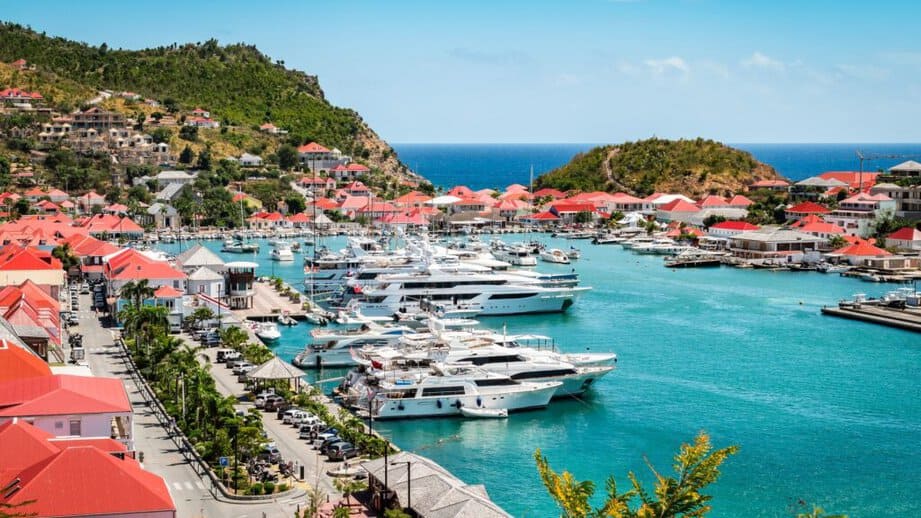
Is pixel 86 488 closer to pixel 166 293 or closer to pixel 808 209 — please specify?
pixel 166 293

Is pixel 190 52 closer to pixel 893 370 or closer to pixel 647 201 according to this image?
pixel 647 201

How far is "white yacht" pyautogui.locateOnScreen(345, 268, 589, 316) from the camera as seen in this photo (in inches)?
2297

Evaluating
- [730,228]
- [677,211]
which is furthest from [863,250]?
[677,211]

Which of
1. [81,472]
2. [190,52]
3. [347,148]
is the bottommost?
[81,472]

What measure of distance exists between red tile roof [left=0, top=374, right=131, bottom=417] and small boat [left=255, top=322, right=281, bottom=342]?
21281 mm

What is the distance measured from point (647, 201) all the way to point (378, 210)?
28.3 m

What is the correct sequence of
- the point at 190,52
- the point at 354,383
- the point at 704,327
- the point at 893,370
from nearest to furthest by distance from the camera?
the point at 354,383 < the point at 893,370 < the point at 704,327 < the point at 190,52

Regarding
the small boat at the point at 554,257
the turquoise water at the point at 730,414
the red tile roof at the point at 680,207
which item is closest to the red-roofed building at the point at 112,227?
the small boat at the point at 554,257

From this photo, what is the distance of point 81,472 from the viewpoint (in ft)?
73.8

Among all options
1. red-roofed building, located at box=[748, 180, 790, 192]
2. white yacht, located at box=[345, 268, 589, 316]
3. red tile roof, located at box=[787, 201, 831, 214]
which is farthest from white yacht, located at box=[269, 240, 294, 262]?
red-roofed building, located at box=[748, 180, 790, 192]

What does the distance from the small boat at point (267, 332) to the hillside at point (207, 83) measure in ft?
259

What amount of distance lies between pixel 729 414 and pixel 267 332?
73.4ft

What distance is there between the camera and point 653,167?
12469 cm

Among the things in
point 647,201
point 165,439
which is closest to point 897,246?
point 647,201
